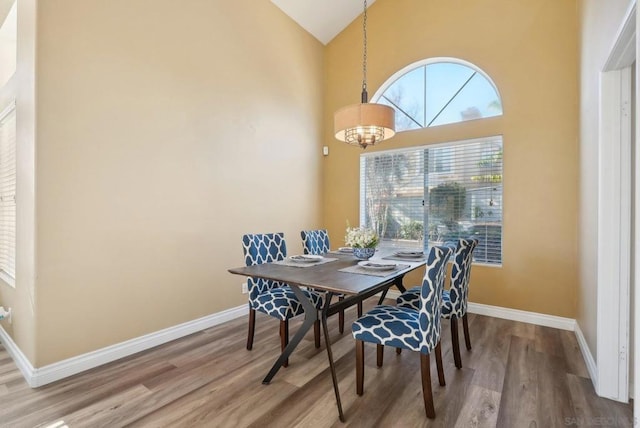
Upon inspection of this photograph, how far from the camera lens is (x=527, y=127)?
3359 millimetres

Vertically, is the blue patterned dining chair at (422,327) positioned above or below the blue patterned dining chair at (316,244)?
below

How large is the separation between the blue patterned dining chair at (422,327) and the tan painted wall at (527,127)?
1964 millimetres

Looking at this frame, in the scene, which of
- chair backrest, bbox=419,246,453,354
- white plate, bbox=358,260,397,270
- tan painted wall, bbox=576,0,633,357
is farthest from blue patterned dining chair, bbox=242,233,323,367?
tan painted wall, bbox=576,0,633,357

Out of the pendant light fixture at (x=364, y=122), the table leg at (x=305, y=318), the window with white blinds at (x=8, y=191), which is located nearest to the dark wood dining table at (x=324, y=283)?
the table leg at (x=305, y=318)

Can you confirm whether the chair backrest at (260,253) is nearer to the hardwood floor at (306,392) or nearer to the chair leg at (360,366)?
the hardwood floor at (306,392)

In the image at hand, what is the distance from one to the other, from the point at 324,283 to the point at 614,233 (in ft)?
6.21

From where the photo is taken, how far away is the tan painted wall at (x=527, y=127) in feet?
10.4

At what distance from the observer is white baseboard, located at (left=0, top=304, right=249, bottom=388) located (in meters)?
2.21

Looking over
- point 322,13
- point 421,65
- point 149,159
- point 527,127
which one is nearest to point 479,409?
point 527,127

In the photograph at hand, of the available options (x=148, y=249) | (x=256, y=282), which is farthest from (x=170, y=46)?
(x=256, y=282)

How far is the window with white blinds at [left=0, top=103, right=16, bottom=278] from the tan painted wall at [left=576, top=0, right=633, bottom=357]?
4.47 m

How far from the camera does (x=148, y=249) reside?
281 cm

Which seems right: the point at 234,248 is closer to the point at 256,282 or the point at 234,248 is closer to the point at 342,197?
the point at 256,282

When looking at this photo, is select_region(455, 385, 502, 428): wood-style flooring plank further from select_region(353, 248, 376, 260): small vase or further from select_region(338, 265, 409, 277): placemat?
select_region(353, 248, 376, 260): small vase
